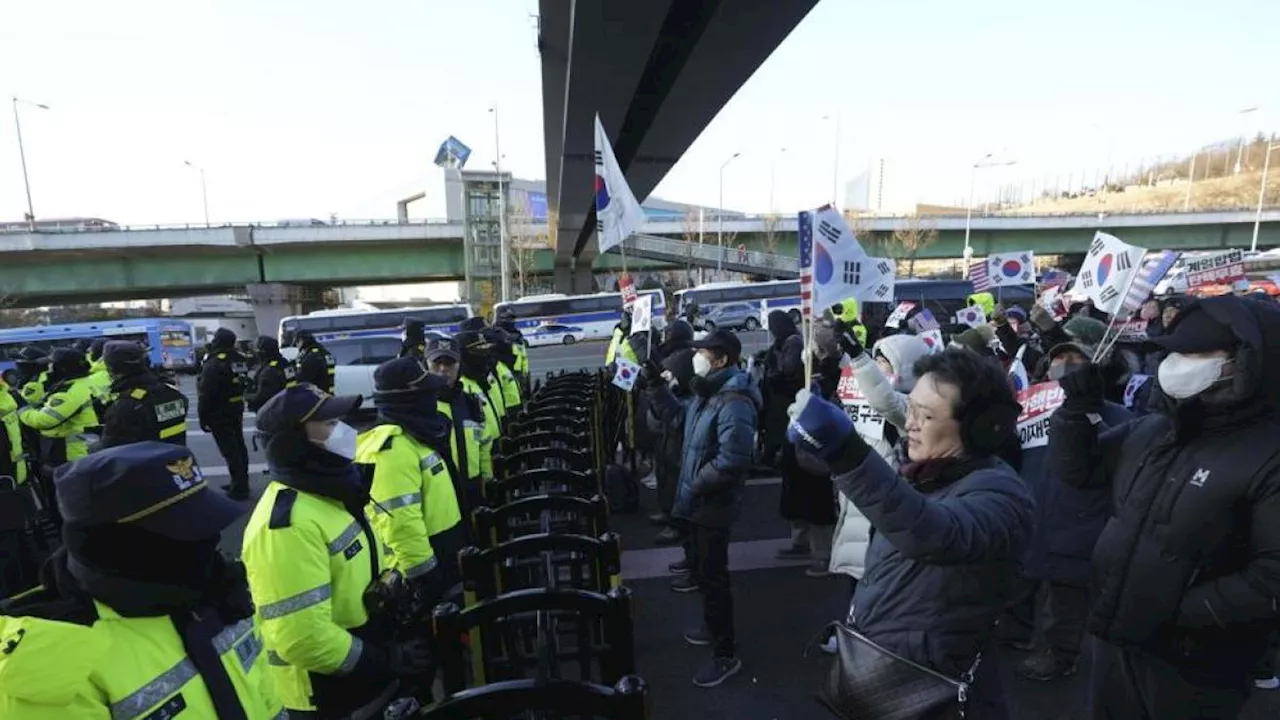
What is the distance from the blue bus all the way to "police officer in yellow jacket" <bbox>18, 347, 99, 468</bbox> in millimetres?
22525

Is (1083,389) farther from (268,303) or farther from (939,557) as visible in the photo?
(268,303)

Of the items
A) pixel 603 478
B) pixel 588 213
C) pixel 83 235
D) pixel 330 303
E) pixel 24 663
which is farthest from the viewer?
pixel 330 303

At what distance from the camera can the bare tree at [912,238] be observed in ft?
150

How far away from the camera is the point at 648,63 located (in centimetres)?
686

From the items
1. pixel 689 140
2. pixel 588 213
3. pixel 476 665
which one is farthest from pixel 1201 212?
pixel 476 665

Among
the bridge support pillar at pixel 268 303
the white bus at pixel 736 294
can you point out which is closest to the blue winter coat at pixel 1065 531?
the white bus at pixel 736 294

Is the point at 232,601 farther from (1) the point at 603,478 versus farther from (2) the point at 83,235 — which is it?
(2) the point at 83,235

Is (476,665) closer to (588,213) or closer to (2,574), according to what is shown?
(2,574)

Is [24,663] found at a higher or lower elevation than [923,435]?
lower

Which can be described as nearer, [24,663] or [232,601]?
[24,663]

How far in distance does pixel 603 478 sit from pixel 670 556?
1300mm

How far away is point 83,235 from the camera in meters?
31.1

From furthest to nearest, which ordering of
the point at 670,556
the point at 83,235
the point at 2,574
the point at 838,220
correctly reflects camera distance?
the point at 83,235 < the point at 670,556 < the point at 2,574 < the point at 838,220

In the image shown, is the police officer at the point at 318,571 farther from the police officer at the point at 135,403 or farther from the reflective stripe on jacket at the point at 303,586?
the police officer at the point at 135,403
